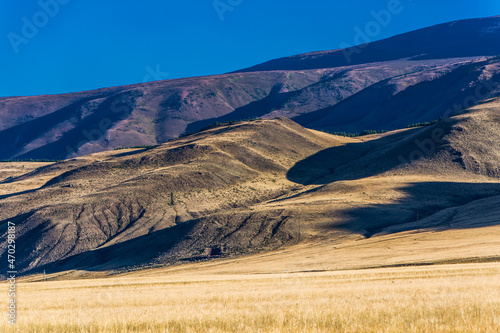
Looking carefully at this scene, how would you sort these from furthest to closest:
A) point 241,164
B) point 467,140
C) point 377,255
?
point 241,164, point 467,140, point 377,255

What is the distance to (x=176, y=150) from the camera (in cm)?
17025

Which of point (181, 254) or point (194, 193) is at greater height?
point (194, 193)

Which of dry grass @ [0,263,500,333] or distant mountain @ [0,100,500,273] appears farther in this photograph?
distant mountain @ [0,100,500,273]

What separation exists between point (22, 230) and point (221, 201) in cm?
4304

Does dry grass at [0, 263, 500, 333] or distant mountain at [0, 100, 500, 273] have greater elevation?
distant mountain at [0, 100, 500, 273]

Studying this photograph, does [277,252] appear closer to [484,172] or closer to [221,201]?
[221,201]

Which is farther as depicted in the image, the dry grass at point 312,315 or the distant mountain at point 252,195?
the distant mountain at point 252,195

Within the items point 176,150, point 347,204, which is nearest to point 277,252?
point 347,204

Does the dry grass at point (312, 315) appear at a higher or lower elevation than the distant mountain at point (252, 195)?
lower

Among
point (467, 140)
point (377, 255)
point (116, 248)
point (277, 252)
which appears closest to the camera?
point (377, 255)

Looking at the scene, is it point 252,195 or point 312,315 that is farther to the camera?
point 252,195

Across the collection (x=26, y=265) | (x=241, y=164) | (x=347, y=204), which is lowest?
(x=26, y=265)

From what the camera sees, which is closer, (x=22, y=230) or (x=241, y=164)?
(x=22, y=230)

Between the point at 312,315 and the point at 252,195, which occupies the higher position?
the point at 252,195
